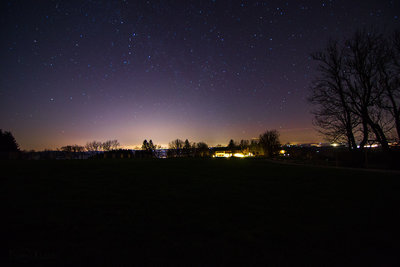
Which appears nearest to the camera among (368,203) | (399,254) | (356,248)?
(399,254)

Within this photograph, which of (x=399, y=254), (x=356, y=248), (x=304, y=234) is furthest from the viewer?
(x=304, y=234)

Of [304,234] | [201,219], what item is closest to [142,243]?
[201,219]

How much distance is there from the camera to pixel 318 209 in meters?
4.97

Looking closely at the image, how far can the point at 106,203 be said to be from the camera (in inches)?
219

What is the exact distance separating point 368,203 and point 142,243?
5836mm

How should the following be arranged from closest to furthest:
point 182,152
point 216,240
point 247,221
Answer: point 216,240 < point 247,221 < point 182,152

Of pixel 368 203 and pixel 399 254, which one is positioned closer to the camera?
pixel 399 254

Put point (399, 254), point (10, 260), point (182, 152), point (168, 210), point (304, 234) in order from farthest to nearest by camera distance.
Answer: point (182, 152)
point (168, 210)
point (304, 234)
point (399, 254)
point (10, 260)

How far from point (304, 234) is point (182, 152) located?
95875 mm

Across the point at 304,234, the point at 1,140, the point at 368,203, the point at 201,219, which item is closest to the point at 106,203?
the point at 201,219

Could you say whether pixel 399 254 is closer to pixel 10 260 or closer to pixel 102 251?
pixel 102 251

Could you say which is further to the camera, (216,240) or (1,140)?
(1,140)

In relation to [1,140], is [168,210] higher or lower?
lower

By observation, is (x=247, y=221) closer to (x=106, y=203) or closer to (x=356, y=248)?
(x=356, y=248)
